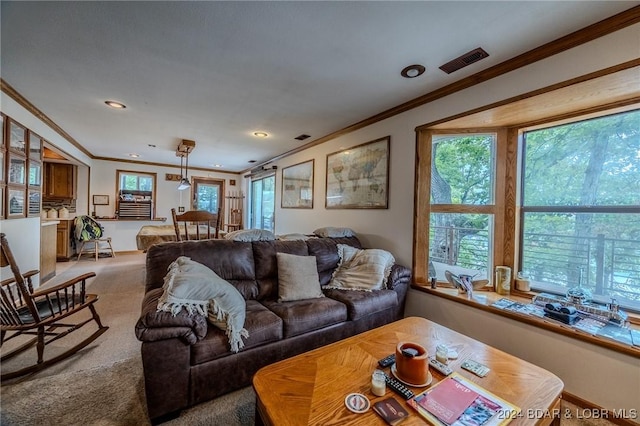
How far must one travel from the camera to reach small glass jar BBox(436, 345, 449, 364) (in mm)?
1346

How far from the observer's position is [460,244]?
106 inches

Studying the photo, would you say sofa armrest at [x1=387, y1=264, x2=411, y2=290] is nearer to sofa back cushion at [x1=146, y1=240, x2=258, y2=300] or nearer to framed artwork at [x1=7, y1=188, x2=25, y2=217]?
sofa back cushion at [x1=146, y1=240, x2=258, y2=300]

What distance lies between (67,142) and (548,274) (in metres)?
6.95

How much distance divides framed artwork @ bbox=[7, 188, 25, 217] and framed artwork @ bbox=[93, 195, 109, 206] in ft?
11.5

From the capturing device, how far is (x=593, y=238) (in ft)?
6.79

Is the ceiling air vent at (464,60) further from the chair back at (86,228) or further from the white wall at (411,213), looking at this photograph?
the chair back at (86,228)

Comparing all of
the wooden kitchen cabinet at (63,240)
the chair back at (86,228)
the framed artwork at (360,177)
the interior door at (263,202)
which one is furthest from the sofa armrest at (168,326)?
the wooden kitchen cabinet at (63,240)

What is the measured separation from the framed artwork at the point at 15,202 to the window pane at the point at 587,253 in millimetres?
5378

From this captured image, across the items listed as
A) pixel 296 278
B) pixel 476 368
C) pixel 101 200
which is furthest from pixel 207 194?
pixel 476 368

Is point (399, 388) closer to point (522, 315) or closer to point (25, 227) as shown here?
point (522, 315)

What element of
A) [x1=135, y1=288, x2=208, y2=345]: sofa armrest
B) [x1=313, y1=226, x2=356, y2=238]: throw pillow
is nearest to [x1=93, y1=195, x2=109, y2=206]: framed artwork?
[x1=313, y1=226, x2=356, y2=238]: throw pillow

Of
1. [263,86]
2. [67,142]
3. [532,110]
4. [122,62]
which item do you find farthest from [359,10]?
[67,142]

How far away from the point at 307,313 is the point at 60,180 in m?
6.71

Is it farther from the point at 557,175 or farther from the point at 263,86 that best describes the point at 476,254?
the point at 263,86
